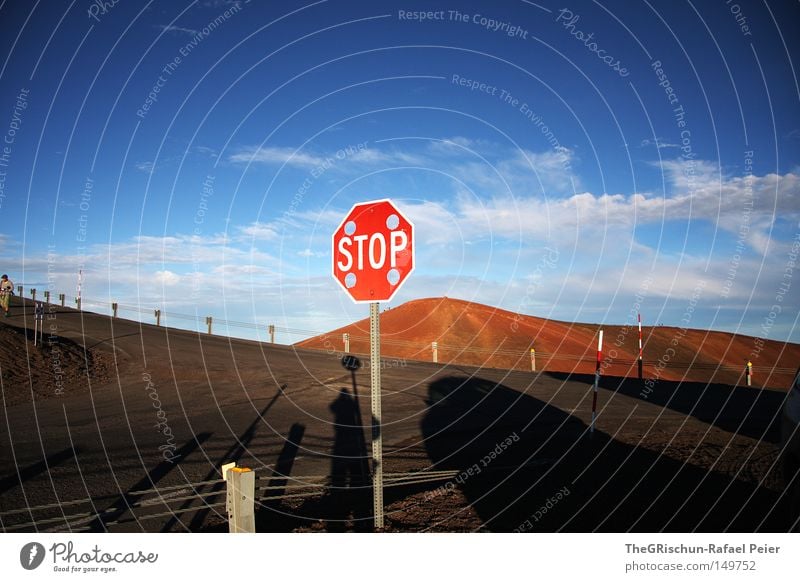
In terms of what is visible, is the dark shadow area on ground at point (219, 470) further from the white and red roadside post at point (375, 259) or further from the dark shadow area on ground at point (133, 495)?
the white and red roadside post at point (375, 259)

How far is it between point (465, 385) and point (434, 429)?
6.74 metres

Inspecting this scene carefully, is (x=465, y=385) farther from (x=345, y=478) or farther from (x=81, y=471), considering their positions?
(x=81, y=471)

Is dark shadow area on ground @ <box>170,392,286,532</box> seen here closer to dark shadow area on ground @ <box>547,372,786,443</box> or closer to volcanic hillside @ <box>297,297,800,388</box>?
dark shadow area on ground @ <box>547,372,786,443</box>

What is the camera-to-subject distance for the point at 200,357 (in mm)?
19828

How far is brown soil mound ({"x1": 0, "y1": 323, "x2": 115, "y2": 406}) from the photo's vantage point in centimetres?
1407

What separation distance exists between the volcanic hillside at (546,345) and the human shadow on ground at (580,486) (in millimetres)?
20499

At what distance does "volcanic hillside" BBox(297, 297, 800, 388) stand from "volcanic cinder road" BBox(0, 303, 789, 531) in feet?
48.1

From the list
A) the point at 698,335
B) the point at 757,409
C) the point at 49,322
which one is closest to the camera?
the point at 757,409

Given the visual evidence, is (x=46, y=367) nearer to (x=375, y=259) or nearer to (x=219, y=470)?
(x=219, y=470)

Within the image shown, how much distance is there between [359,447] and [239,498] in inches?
219

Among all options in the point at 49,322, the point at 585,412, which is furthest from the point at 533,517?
the point at 49,322

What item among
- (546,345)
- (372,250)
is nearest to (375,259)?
(372,250)

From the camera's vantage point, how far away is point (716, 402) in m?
15.5
